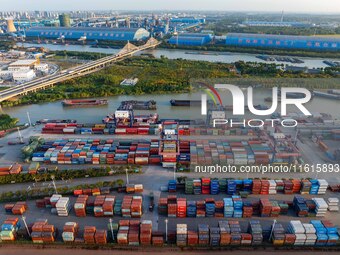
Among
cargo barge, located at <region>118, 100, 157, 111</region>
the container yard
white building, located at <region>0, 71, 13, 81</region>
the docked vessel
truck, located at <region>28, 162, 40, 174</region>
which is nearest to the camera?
truck, located at <region>28, 162, 40, 174</region>

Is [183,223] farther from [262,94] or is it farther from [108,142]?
[262,94]

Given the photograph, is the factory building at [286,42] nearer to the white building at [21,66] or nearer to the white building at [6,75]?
the white building at [21,66]

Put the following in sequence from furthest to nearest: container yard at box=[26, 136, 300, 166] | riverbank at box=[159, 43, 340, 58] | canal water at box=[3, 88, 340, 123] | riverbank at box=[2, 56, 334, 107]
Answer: riverbank at box=[159, 43, 340, 58] → riverbank at box=[2, 56, 334, 107] → canal water at box=[3, 88, 340, 123] → container yard at box=[26, 136, 300, 166]

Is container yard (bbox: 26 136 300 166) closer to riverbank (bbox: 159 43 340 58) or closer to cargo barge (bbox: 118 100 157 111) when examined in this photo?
cargo barge (bbox: 118 100 157 111)

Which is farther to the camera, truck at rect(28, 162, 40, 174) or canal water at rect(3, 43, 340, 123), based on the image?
canal water at rect(3, 43, 340, 123)

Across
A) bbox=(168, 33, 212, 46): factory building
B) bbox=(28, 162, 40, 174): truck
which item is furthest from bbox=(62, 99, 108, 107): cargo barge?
bbox=(168, 33, 212, 46): factory building

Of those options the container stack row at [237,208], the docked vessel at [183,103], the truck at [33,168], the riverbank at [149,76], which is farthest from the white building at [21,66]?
the container stack row at [237,208]

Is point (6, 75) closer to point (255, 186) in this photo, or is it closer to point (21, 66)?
point (21, 66)

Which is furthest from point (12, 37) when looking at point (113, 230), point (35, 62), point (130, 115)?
point (113, 230)
